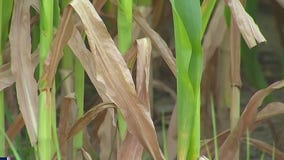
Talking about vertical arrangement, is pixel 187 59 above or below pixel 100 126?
above

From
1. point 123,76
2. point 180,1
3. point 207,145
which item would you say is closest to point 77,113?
point 207,145

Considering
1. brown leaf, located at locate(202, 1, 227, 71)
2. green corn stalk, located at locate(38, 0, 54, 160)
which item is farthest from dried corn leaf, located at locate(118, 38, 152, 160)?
brown leaf, located at locate(202, 1, 227, 71)

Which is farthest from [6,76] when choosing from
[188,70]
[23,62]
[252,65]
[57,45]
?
[252,65]

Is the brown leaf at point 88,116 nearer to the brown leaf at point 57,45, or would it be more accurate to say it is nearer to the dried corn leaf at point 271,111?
the brown leaf at point 57,45

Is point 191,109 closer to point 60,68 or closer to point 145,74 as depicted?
point 145,74

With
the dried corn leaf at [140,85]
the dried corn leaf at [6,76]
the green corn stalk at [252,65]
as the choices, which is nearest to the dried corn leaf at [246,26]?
the dried corn leaf at [140,85]

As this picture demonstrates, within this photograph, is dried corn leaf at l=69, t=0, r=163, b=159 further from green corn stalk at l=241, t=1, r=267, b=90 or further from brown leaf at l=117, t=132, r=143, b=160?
green corn stalk at l=241, t=1, r=267, b=90
